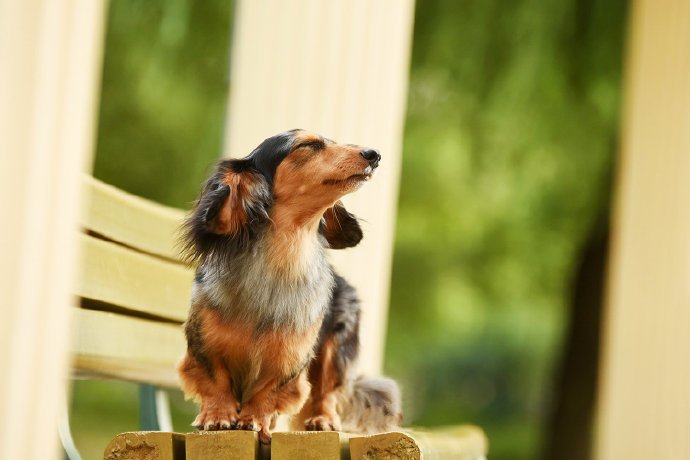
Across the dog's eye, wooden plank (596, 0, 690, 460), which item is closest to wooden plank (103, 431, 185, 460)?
the dog's eye

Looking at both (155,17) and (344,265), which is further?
(155,17)

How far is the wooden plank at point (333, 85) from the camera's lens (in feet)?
12.0

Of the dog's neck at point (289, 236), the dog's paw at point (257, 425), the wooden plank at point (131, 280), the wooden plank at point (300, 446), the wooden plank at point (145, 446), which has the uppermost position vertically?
the dog's neck at point (289, 236)

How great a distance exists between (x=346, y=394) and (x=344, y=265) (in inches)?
65.2

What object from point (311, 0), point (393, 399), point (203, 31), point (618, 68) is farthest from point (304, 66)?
point (618, 68)

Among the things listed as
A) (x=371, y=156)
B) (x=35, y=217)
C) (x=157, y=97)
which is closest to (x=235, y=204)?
(x=371, y=156)

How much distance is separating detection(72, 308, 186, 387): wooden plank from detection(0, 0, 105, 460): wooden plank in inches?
5.4

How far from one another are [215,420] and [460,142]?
18.6ft

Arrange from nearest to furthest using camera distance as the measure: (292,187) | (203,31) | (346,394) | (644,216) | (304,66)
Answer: (292,187)
(346,394)
(304,66)
(644,216)
(203,31)

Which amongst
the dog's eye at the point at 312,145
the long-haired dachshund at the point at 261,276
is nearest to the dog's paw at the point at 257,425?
the long-haired dachshund at the point at 261,276

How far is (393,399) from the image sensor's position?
2.25 meters

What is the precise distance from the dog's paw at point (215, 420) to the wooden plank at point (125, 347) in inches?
39.7

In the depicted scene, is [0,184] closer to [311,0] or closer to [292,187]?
[292,187]

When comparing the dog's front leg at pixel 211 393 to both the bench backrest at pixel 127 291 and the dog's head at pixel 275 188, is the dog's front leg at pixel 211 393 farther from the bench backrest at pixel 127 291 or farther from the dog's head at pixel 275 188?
the bench backrest at pixel 127 291
